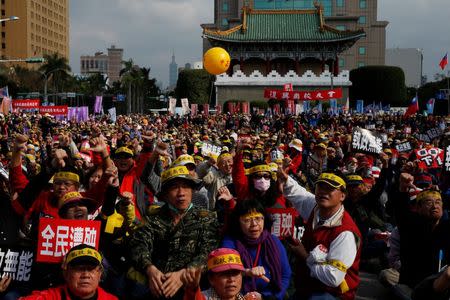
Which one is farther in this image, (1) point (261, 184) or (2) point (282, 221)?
(1) point (261, 184)

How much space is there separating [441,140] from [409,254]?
33.0 ft

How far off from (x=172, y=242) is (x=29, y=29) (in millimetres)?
104882

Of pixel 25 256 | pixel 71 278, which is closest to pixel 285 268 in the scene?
pixel 71 278

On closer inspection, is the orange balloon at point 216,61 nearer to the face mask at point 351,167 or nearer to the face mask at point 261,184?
the face mask at point 351,167

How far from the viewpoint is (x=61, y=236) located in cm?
433

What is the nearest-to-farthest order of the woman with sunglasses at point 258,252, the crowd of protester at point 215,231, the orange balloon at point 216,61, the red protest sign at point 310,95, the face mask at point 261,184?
the crowd of protester at point 215,231
the woman with sunglasses at point 258,252
the face mask at point 261,184
the orange balloon at point 216,61
the red protest sign at point 310,95

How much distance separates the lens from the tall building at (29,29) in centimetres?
9925

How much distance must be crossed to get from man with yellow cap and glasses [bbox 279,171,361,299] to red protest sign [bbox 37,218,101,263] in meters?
1.48

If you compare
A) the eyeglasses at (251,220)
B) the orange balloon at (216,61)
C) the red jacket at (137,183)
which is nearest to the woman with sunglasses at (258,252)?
the eyeglasses at (251,220)

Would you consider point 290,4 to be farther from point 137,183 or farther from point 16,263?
point 16,263

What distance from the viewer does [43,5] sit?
109 m

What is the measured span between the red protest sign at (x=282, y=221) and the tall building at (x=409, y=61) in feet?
351

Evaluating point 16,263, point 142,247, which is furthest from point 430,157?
point 16,263

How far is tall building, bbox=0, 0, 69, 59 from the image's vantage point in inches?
3907
